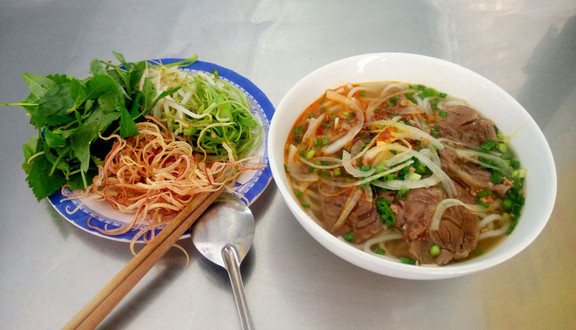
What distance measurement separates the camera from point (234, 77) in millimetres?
2219

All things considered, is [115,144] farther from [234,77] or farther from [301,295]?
[301,295]

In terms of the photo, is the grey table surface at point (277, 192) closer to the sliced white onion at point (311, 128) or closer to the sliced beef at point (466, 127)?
the sliced white onion at point (311, 128)

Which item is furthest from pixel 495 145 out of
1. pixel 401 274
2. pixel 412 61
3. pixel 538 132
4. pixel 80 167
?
pixel 80 167

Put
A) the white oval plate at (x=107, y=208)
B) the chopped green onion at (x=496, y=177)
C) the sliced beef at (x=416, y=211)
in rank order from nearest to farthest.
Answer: the sliced beef at (x=416, y=211) → the chopped green onion at (x=496, y=177) → the white oval plate at (x=107, y=208)

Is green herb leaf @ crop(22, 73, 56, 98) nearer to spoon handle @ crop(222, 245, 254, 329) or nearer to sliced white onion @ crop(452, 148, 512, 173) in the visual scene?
spoon handle @ crop(222, 245, 254, 329)

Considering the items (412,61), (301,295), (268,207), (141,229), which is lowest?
(301,295)

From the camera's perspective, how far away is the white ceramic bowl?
1188mm

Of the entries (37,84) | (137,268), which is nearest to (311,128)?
(137,268)

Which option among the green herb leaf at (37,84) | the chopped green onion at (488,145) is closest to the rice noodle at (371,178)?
the chopped green onion at (488,145)

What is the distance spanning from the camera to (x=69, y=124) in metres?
1.74

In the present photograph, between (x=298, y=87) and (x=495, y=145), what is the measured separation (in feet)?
2.77

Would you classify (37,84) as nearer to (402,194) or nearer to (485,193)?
(402,194)

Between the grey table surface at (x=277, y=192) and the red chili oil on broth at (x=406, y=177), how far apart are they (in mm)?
317

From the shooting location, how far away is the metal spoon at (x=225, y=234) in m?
1.57
